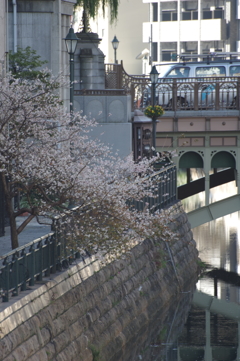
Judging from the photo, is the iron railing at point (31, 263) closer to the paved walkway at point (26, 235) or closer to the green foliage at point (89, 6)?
the paved walkway at point (26, 235)

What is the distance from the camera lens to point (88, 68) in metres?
24.2

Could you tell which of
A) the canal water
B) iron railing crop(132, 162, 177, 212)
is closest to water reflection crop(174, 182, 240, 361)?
the canal water

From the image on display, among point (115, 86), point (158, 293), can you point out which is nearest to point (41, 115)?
point (158, 293)

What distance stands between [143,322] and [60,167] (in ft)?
16.8

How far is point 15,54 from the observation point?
63.8 feet

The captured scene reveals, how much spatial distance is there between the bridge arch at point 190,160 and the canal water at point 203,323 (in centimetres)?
360

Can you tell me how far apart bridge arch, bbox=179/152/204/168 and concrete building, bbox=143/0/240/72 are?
44724 mm

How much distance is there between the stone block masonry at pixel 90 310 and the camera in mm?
10914

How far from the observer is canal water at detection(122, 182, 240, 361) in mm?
16297

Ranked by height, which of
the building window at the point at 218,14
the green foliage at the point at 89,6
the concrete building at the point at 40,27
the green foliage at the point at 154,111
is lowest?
the green foliage at the point at 154,111

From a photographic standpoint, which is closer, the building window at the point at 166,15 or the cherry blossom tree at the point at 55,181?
the cherry blossom tree at the point at 55,181

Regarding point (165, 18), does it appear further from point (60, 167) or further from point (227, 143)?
point (60, 167)

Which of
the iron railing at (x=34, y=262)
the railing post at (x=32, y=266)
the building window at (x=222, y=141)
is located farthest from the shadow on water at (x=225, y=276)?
the railing post at (x=32, y=266)

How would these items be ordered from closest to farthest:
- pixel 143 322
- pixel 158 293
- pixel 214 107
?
pixel 143 322, pixel 158 293, pixel 214 107
